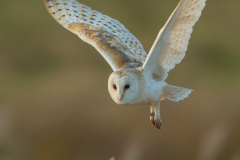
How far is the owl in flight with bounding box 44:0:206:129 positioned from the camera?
189 centimetres

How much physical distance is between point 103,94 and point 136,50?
2.79 m

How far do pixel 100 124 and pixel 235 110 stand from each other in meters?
0.97

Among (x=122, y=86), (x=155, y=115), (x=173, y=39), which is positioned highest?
(x=173, y=39)

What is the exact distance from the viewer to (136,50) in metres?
2.24

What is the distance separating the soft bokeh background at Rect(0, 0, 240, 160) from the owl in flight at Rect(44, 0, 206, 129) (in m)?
2.45

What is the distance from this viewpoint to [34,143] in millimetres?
5086

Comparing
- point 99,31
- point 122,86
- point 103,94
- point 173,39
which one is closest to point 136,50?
point 99,31

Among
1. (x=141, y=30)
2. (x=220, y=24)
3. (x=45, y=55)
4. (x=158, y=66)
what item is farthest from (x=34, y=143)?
(x=158, y=66)

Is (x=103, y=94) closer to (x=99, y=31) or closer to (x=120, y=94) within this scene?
(x=99, y=31)

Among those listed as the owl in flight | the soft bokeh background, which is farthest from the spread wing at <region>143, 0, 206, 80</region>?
the soft bokeh background

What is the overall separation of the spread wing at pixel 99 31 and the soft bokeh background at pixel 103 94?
2424mm

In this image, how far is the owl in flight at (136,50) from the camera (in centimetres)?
189

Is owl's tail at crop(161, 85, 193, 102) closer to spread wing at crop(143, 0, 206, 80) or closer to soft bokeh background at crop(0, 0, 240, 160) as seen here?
spread wing at crop(143, 0, 206, 80)

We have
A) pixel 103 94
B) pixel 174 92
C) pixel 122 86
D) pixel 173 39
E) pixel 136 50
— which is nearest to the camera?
pixel 122 86
